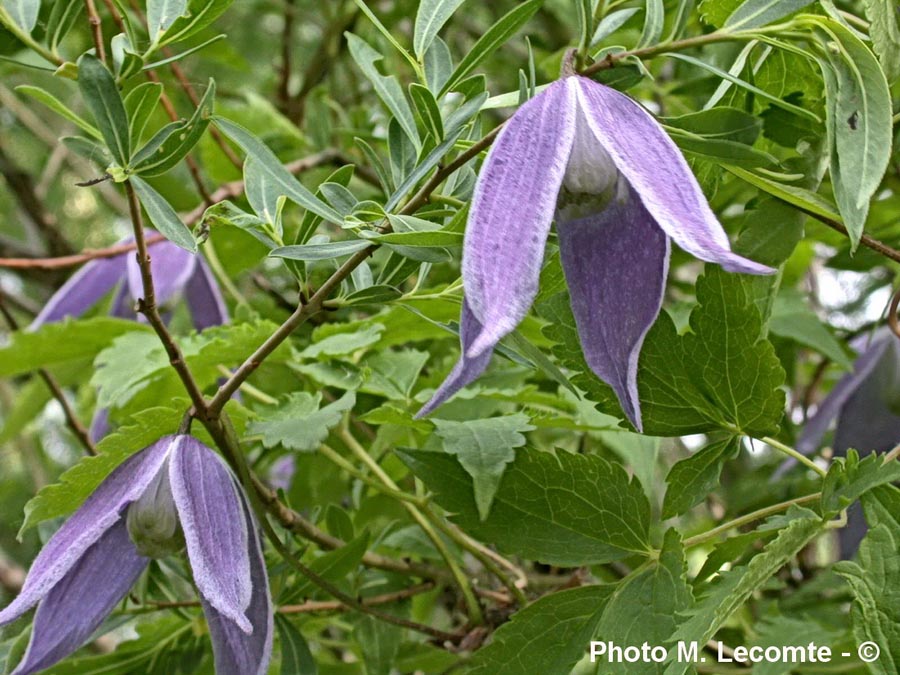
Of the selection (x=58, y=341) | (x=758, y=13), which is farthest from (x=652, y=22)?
(x=58, y=341)

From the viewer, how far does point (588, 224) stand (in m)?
0.42

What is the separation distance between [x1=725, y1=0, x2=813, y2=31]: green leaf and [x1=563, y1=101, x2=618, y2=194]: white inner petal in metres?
0.10

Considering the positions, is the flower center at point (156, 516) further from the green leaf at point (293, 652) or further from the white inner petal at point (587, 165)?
the white inner petal at point (587, 165)

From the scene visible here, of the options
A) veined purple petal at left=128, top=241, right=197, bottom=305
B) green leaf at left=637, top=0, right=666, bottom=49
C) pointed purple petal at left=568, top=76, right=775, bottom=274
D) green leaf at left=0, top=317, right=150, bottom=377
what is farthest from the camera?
veined purple petal at left=128, top=241, right=197, bottom=305

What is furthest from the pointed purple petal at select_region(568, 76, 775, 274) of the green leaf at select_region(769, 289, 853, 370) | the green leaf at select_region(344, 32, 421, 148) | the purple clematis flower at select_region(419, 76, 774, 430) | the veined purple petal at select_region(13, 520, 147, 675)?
the green leaf at select_region(769, 289, 853, 370)

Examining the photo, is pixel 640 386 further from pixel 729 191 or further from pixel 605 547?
pixel 729 191

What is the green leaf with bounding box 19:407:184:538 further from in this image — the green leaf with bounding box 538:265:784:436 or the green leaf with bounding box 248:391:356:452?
the green leaf with bounding box 538:265:784:436

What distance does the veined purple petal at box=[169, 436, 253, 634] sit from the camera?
1.58 ft

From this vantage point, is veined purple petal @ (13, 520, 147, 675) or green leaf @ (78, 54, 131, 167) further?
veined purple petal @ (13, 520, 147, 675)

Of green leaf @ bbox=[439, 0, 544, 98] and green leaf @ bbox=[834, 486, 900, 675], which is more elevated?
green leaf @ bbox=[439, 0, 544, 98]

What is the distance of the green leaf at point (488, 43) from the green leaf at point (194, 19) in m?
0.11

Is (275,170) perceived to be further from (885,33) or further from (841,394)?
(841,394)

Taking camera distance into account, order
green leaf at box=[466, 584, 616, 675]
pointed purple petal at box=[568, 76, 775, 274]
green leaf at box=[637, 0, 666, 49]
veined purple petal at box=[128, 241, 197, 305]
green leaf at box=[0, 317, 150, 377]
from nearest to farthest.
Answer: pointed purple petal at box=[568, 76, 775, 274] < green leaf at box=[637, 0, 666, 49] < green leaf at box=[466, 584, 616, 675] < green leaf at box=[0, 317, 150, 377] < veined purple petal at box=[128, 241, 197, 305]

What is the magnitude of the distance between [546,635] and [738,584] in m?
0.14
